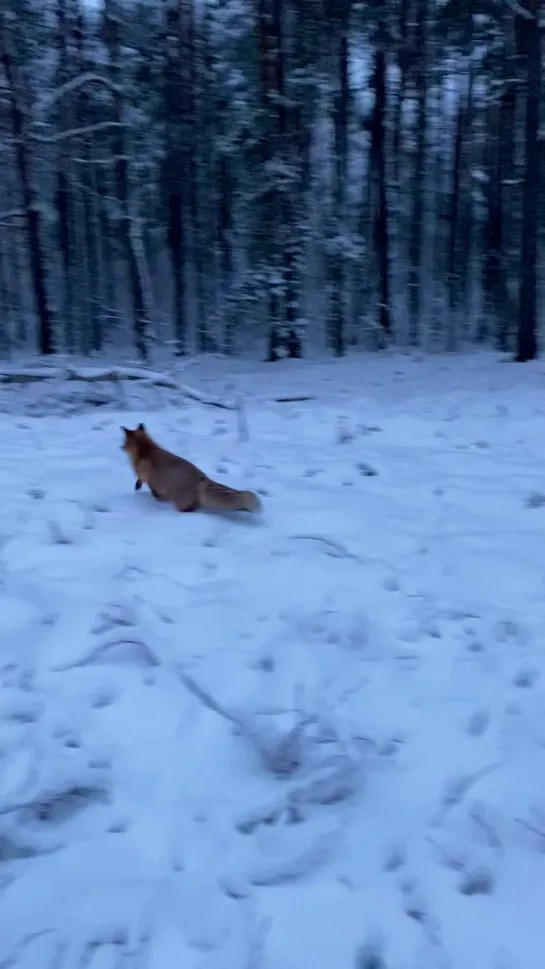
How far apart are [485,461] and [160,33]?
64.3 feet

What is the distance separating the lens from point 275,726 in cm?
342

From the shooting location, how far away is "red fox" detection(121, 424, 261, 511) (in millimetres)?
5742

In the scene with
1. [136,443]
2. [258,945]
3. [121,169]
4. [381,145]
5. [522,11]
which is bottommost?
[258,945]

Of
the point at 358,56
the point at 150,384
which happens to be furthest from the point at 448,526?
A: the point at 358,56

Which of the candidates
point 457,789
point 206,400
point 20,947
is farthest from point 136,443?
point 206,400

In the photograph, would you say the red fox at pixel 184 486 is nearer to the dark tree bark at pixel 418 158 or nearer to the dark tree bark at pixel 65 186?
the dark tree bark at pixel 65 186

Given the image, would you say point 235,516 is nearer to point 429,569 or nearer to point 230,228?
point 429,569

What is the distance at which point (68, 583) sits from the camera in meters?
4.61

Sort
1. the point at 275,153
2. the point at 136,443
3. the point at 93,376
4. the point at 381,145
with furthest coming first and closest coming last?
the point at 381,145 < the point at 275,153 < the point at 93,376 < the point at 136,443

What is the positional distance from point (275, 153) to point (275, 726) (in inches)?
657

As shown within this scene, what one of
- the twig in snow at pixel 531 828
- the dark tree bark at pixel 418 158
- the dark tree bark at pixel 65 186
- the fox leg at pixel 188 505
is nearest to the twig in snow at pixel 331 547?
the fox leg at pixel 188 505

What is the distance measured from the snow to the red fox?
0.55ft

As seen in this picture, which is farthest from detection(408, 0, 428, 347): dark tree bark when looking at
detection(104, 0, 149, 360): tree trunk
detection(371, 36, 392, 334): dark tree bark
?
detection(104, 0, 149, 360): tree trunk

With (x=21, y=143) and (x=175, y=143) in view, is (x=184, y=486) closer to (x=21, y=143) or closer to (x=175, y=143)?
(x=21, y=143)
